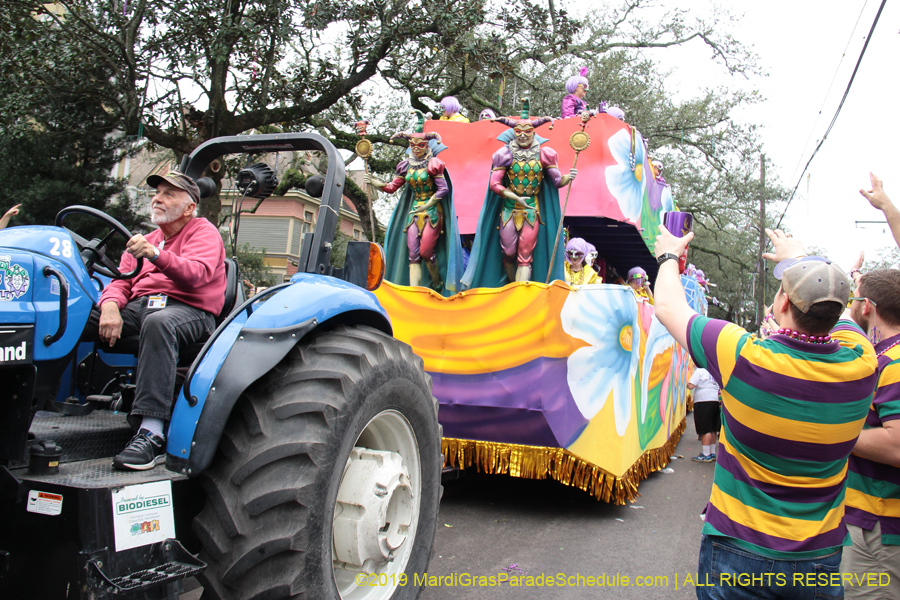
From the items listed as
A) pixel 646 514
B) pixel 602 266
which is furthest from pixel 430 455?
pixel 602 266

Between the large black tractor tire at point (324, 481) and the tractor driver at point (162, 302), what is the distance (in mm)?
262

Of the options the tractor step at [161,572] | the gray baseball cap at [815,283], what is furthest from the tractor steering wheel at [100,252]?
the gray baseball cap at [815,283]

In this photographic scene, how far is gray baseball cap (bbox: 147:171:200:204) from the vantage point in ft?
9.23

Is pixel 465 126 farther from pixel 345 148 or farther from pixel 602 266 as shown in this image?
pixel 345 148

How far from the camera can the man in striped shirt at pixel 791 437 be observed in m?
1.95

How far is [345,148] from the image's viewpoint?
15.3 metres

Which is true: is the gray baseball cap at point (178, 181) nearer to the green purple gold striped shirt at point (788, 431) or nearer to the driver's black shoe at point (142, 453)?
the driver's black shoe at point (142, 453)

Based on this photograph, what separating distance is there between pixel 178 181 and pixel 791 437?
2.57 meters

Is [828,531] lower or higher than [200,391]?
lower

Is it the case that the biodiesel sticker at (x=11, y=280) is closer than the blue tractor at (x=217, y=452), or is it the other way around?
the blue tractor at (x=217, y=452)

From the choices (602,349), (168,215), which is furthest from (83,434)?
(602,349)

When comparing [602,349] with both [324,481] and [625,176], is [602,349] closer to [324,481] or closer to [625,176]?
[625,176]

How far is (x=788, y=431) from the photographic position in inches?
77.0

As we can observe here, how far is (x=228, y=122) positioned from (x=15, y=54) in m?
3.25
